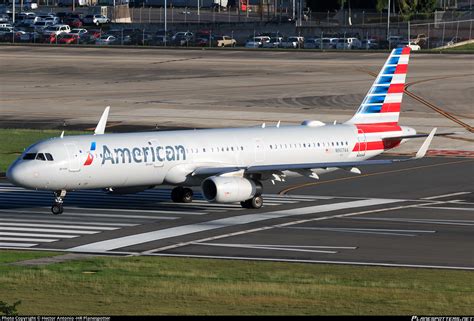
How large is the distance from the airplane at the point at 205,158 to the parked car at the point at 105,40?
120m

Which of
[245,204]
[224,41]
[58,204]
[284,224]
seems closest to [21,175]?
[58,204]

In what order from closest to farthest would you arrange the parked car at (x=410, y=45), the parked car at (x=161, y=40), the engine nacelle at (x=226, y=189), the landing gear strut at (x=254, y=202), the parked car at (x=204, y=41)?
the engine nacelle at (x=226, y=189), the landing gear strut at (x=254, y=202), the parked car at (x=410, y=45), the parked car at (x=204, y=41), the parked car at (x=161, y=40)

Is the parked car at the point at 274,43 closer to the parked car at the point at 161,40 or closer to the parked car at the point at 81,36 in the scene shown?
the parked car at the point at 161,40

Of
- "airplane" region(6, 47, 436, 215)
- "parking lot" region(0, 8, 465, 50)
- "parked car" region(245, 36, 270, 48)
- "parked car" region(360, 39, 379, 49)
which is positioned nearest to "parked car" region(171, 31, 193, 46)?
"parking lot" region(0, 8, 465, 50)

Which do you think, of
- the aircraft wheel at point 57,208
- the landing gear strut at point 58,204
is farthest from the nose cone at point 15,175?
the aircraft wheel at point 57,208

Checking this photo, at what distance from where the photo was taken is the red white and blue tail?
6588 centimetres

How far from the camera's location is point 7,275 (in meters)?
42.5

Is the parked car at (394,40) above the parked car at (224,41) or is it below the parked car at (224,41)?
above

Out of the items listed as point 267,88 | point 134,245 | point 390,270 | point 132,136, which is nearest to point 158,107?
point 267,88

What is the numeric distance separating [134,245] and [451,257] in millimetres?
12390

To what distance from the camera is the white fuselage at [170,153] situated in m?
55.0

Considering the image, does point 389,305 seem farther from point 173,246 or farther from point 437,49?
point 437,49

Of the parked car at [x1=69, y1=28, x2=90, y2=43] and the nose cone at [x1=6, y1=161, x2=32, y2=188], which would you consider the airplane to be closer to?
the nose cone at [x1=6, y1=161, x2=32, y2=188]

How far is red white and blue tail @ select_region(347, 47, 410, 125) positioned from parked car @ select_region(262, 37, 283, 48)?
360 ft
